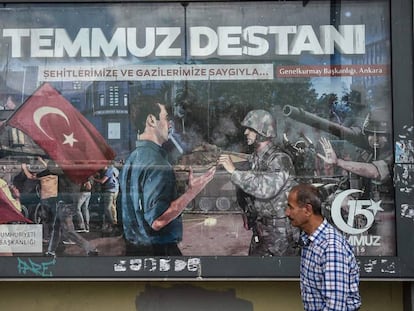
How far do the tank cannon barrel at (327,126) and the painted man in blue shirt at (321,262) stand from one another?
186cm

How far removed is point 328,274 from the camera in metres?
2.52

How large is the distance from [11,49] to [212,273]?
98.1 inches

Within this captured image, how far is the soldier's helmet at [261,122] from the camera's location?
14.7 feet

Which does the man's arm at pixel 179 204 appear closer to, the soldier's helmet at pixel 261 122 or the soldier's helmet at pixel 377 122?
the soldier's helmet at pixel 261 122

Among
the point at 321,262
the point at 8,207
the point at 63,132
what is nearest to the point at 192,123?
the point at 63,132

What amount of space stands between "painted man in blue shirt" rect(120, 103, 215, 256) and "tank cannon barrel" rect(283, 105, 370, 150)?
2.72 ft

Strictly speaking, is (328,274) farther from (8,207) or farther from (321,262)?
(8,207)

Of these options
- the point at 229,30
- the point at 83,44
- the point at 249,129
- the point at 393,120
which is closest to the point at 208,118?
the point at 249,129

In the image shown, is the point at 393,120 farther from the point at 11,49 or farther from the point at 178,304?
the point at 11,49

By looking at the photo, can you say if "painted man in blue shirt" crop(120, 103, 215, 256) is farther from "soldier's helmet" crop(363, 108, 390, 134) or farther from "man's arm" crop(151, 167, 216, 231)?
"soldier's helmet" crop(363, 108, 390, 134)

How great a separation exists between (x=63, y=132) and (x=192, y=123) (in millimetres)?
1076

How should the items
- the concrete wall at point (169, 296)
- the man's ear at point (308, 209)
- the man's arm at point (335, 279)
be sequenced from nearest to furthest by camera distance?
1. the man's arm at point (335, 279)
2. the man's ear at point (308, 209)
3. the concrete wall at point (169, 296)

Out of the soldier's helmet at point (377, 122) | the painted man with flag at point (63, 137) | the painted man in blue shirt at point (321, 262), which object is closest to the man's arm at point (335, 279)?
the painted man in blue shirt at point (321, 262)

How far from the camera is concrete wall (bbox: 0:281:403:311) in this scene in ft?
15.0
